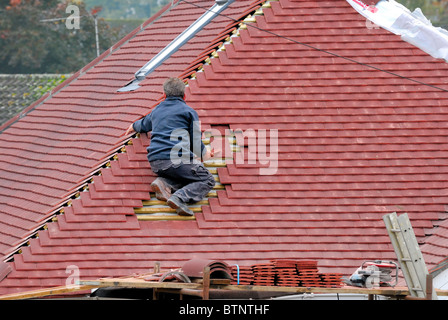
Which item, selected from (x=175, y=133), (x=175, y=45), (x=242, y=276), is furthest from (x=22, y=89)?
(x=242, y=276)

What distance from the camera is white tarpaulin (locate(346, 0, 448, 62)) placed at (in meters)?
13.8

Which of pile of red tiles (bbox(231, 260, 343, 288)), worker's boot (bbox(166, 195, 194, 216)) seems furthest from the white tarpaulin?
pile of red tiles (bbox(231, 260, 343, 288))

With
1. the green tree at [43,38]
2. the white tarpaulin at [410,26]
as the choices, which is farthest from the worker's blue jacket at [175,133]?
the green tree at [43,38]

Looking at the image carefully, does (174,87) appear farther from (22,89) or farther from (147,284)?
(22,89)

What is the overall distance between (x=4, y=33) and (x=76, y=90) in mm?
20453

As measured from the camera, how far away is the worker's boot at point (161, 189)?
12438mm

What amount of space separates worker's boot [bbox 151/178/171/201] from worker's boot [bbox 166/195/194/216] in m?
0.11

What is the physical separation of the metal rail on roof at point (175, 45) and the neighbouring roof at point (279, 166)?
0.27 metres

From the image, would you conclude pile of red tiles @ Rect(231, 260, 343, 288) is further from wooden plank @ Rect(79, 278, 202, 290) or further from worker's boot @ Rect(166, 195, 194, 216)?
worker's boot @ Rect(166, 195, 194, 216)

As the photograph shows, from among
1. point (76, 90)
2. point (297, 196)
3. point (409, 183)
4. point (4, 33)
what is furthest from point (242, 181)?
point (4, 33)

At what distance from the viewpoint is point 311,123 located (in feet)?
44.7
